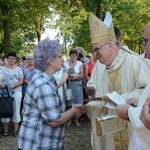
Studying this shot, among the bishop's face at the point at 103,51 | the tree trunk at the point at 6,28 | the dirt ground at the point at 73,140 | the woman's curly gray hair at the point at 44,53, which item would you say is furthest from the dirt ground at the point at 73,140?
the tree trunk at the point at 6,28

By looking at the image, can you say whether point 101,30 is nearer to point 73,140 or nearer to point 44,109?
point 44,109

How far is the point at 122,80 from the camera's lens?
3.16 m

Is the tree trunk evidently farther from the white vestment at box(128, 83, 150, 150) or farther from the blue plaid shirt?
the white vestment at box(128, 83, 150, 150)

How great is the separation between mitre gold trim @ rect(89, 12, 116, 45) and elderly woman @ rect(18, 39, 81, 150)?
0.60 meters

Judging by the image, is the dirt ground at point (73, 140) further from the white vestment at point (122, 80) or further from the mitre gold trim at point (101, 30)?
the mitre gold trim at point (101, 30)

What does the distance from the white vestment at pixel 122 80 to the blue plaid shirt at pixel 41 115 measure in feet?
1.86

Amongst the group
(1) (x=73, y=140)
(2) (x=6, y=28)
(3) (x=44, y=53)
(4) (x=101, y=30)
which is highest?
(2) (x=6, y=28)

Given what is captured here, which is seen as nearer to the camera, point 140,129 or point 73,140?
point 140,129

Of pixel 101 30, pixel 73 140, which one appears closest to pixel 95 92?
pixel 101 30

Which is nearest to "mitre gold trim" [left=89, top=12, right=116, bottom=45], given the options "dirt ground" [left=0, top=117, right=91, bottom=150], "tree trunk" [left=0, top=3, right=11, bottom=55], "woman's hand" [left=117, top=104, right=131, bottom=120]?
"woman's hand" [left=117, top=104, right=131, bottom=120]

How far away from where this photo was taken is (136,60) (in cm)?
310

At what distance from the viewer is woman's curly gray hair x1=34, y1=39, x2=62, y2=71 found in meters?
2.65

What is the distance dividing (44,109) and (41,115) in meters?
0.09

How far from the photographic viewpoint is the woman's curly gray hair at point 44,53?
2.65 m
